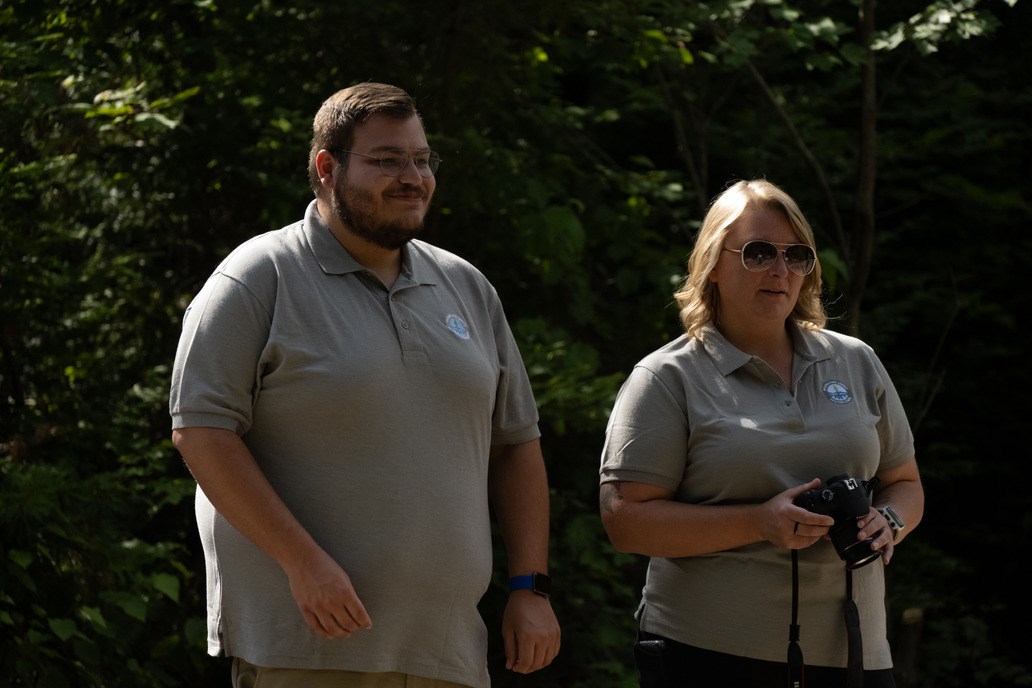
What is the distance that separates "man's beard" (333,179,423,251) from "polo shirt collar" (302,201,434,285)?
0.05 metres

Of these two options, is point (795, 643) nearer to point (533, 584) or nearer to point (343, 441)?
point (533, 584)

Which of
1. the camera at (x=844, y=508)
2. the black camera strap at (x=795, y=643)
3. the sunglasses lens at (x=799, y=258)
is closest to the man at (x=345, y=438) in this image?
the black camera strap at (x=795, y=643)

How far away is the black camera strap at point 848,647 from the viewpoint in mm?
2410

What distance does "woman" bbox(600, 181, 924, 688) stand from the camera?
244cm

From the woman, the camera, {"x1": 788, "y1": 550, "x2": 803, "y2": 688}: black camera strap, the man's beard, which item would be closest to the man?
the man's beard

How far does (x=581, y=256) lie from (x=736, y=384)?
2.75 metres

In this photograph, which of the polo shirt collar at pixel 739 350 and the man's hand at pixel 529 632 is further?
the polo shirt collar at pixel 739 350

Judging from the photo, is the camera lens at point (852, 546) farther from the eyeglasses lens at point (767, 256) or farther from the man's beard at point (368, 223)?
the man's beard at point (368, 223)

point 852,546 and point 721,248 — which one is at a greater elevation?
point 721,248

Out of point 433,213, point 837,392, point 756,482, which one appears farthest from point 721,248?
point 433,213

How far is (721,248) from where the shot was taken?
267 centimetres

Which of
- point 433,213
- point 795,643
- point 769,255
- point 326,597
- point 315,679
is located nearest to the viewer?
point 326,597

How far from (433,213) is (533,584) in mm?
2742

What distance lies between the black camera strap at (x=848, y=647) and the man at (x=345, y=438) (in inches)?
20.3
